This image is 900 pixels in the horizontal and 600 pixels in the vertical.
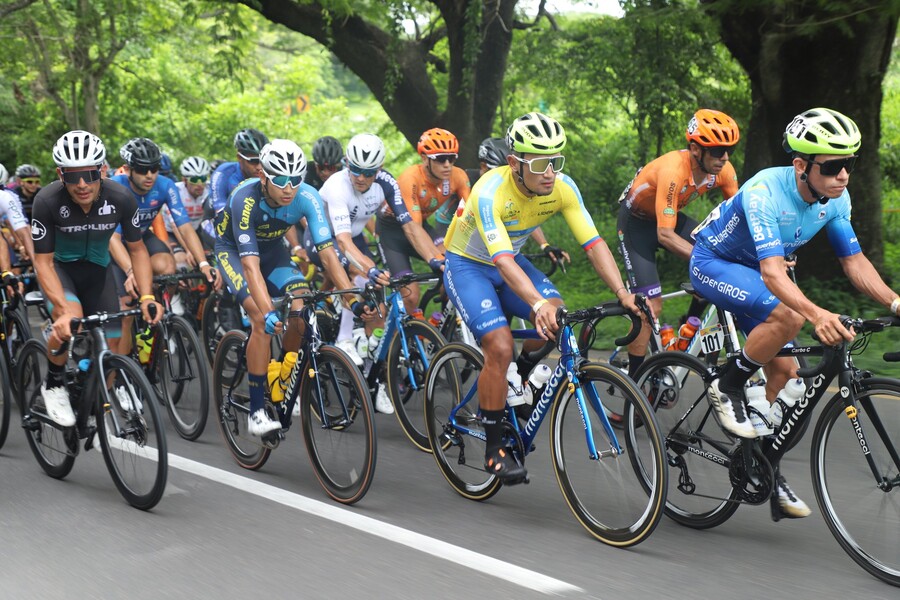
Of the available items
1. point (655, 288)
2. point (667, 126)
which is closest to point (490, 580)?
point (655, 288)

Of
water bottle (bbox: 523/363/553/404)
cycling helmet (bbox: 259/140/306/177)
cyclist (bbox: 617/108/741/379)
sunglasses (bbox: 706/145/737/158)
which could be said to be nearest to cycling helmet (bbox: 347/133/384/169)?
cycling helmet (bbox: 259/140/306/177)

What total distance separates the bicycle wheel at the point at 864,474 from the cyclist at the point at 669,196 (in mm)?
2002

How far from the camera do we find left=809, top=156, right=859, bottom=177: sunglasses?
4598 mm

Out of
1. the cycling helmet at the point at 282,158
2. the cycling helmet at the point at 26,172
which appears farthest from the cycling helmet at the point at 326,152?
the cycling helmet at the point at 26,172

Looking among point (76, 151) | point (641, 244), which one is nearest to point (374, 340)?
point (641, 244)

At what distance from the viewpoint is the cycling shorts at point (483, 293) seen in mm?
5598

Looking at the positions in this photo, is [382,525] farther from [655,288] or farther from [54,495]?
[655,288]

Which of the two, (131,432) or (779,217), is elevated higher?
(779,217)

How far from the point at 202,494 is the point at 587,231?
9.00 feet

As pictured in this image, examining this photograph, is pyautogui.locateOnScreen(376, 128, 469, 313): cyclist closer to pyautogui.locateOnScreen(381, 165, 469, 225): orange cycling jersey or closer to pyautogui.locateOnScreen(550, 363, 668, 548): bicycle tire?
pyautogui.locateOnScreen(381, 165, 469, 225): orange cycling jersey

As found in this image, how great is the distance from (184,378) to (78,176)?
6.63 ft

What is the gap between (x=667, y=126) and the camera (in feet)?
49.9

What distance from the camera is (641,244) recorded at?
7.59 metres

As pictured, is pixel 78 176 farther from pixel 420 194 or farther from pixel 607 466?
pixel 607 466
